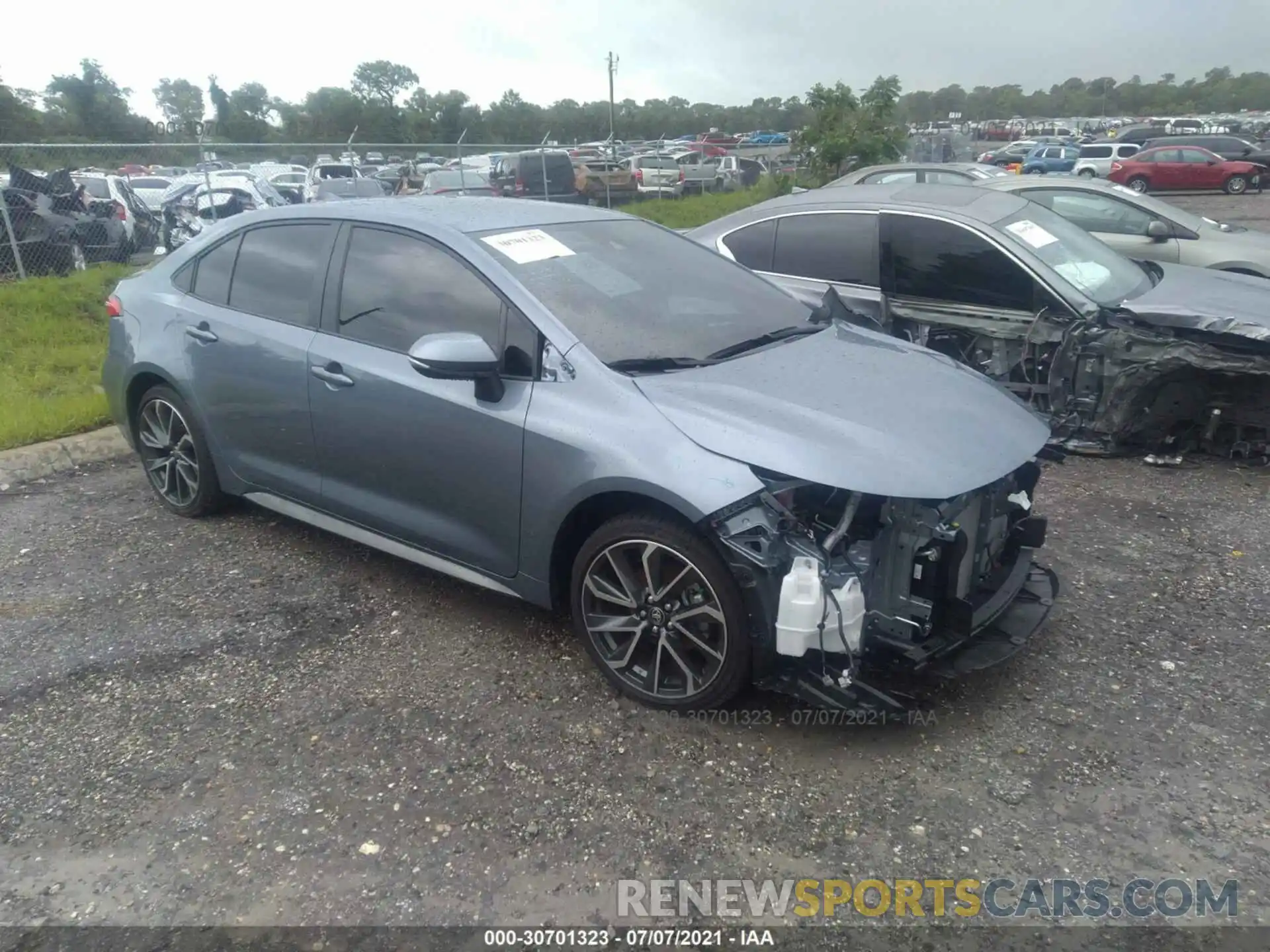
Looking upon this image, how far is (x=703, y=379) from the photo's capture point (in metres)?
3.42

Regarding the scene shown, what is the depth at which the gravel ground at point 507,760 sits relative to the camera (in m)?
2.66

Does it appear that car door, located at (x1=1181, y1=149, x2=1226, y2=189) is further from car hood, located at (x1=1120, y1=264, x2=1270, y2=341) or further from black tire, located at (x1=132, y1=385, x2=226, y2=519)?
black tire, located at (x1=132, y1=385, x2=226, y2=519)

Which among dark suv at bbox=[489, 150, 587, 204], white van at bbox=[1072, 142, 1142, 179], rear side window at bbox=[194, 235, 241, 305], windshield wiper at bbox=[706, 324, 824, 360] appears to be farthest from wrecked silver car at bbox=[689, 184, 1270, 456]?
white van at bbox=[1072, 142, 1142, 179]

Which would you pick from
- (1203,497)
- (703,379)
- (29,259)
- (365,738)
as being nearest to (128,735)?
(365,738)

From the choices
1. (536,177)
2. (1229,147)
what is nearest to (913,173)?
(536,177)

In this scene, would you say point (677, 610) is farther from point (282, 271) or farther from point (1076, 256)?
point (1076, 256)

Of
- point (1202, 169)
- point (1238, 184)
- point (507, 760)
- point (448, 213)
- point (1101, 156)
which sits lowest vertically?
point (1238, 184)

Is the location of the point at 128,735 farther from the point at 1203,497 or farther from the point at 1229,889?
the point at 1203,497

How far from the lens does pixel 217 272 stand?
15.4 feet

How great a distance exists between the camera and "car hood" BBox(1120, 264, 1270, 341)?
5.14 metres

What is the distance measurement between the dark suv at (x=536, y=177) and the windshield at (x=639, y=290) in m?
15.0

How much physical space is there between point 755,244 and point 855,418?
3767mm

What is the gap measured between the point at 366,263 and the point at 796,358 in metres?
1.84

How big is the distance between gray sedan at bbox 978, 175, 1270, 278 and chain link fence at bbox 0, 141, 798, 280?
782cm
